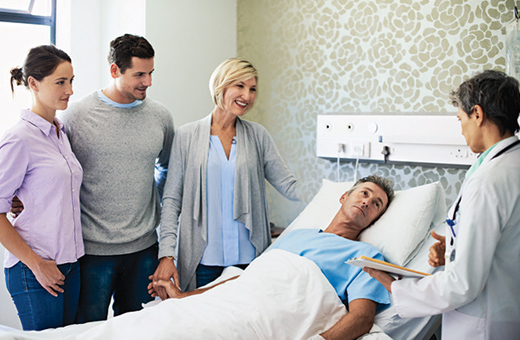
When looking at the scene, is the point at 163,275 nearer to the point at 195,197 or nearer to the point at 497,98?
the point at 195,197

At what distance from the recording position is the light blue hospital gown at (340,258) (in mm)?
1745

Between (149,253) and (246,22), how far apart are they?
179 cm

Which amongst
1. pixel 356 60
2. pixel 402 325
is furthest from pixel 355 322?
pixel 356 60

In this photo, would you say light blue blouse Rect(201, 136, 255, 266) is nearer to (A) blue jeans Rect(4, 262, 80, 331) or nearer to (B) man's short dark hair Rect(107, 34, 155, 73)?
(B) man's short dark hair Rect(107, 34, 155, 73)

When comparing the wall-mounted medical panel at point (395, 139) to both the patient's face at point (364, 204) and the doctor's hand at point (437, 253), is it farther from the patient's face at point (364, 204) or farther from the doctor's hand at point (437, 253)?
the doctor's hand at point (437, 253)

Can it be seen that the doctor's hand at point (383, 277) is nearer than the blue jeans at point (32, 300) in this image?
Yes

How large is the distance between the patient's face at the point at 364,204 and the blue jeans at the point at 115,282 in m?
0.87

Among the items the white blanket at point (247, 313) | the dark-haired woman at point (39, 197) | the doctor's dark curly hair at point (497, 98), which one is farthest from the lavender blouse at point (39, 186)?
the doctor's dark curly hair at point (497, 98)

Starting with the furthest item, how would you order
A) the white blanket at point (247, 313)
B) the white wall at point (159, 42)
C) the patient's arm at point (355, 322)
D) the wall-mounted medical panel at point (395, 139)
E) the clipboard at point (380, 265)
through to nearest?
the white wall at point (159, 42) < the wall-mounted medical panel at point (395, 139) < the patient's arm at point (355, 322) < the white blanket at point (247, 313) < the clipboard at point (380, 265)

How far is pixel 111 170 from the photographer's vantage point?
195 centimetres

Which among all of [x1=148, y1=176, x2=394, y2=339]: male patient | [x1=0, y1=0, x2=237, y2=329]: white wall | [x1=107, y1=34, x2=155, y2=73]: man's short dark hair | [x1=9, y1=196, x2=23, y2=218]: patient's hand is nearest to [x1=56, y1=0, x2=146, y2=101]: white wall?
[x1=0, y1=0, x2=237, y2=329]: white wall

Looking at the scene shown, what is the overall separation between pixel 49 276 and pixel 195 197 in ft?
2.11

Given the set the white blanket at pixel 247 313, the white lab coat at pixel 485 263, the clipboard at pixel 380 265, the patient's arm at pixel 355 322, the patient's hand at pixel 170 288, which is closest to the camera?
the white lab coat at pixel 485 263

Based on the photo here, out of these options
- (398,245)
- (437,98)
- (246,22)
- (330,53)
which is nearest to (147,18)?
(246,22)
